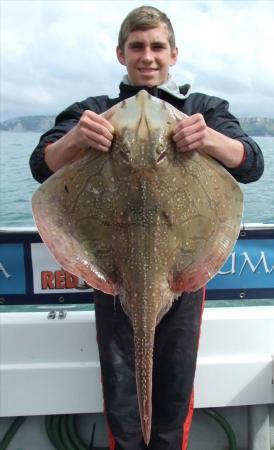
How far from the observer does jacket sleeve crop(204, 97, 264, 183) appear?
7.89 feet

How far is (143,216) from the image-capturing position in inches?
76.4

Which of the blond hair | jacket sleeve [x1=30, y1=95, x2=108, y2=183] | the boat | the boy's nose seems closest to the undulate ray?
jacket sleeve [x1=30, y1=95, x2=108, y2=183]

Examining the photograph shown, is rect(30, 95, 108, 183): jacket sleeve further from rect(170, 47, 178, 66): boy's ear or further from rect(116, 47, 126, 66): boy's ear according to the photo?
rect(170, 47, 178, 66): boy's ear

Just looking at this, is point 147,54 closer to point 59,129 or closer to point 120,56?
point 120,56

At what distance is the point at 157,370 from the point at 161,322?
1.02 feet

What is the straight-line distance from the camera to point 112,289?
6.79 ft

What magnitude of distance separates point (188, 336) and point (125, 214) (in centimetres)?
98

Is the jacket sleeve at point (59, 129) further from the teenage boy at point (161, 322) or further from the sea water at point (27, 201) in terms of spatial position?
A: the sea water at point (27, 201)

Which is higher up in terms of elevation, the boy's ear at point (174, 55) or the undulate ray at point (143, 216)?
the boy's ear at point (174, 55)

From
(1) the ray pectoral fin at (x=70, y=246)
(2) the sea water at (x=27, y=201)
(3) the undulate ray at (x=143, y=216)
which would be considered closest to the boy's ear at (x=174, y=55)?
(3) the undulate ray at (x=143, y=216)

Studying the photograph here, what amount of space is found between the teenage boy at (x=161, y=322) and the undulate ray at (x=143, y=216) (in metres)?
0.48

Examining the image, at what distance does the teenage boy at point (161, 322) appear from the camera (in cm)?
254

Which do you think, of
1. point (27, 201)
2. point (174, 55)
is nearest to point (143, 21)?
point (174, 55)

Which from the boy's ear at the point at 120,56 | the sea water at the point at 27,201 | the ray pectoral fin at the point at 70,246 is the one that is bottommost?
the sea water at the point at 27,201
